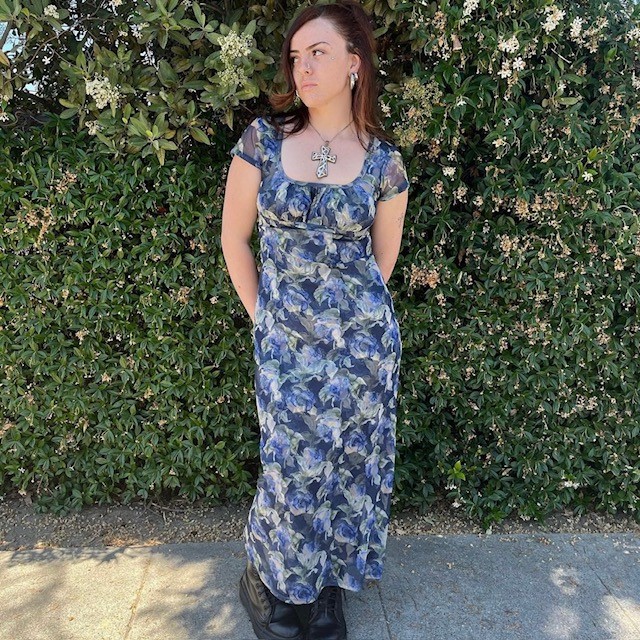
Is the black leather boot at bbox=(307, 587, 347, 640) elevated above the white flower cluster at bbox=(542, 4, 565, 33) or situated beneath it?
situated beneath

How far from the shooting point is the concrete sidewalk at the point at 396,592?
2.67m

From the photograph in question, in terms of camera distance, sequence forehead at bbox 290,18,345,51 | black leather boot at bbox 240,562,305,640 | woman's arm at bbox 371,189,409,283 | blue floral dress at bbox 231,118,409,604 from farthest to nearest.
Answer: black leather boot at bbox 240,562,305,640 → woman's arm at bbox 371,189,409,283 → blue floral dress at bbox 231,118,409,604 → forehead at bbox 290,18,345,51

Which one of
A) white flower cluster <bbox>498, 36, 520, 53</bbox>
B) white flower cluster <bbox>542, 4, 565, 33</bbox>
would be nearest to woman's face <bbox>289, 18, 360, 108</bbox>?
white flower cluster <bbox>498, 36, 520, 53</bbox>

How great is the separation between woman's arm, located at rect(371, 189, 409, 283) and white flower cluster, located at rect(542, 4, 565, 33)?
86 centimetres

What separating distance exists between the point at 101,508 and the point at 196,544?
0.61 meters

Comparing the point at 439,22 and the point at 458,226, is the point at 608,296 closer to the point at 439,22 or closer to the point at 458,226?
the point at 458,226

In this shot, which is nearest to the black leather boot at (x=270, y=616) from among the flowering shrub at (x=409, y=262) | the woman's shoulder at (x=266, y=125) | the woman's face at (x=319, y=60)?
the flowering shrub at (x=409, y=262)

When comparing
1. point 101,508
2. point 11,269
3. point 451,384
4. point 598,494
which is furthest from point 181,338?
point 598,494

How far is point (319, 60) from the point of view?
2268 millimetres

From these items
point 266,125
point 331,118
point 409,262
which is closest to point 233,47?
point 266,125

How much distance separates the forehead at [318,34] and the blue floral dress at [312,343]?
316mm

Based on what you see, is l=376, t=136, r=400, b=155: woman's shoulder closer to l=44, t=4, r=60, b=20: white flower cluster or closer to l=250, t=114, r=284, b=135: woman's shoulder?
l=250, t=114, r=284, b=135: woman's shoulder

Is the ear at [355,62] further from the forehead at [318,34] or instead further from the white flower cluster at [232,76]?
the white flower cluster at [232,76]

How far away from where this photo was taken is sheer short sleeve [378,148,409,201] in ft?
7.95
